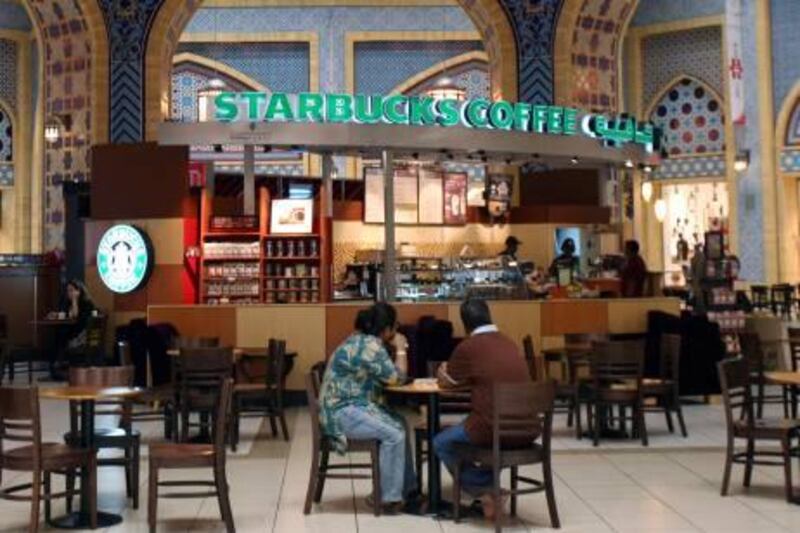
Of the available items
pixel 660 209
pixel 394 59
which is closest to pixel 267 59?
pixel 394 59

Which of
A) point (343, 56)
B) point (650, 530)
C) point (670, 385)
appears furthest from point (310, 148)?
point (343, 56)

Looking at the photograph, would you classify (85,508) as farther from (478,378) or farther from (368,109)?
(368,109)

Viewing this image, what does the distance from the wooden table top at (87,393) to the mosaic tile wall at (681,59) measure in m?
18.4

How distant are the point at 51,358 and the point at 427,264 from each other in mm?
5729

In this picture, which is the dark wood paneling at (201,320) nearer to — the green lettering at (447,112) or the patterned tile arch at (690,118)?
the green lettering at (447,112)

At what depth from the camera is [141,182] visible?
13.8m

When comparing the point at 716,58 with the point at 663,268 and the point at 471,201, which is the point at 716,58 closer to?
the point at 663,268

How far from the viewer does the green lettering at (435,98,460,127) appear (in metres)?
12.4

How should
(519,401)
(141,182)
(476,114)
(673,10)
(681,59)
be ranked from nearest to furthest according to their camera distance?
(519,401) → (476,114) → (141,182) → (673,10) → (681,59)

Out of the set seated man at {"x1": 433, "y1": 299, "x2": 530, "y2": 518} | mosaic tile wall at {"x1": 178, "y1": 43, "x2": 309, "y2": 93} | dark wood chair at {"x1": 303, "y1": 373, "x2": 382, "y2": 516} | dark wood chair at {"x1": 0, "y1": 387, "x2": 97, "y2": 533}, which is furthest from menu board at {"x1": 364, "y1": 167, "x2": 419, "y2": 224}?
mosaic tile wall at {"x1": 178, "y1": 43, "x2": 309, "y2": 93}

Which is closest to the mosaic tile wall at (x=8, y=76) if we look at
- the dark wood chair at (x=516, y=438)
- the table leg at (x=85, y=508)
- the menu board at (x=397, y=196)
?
the menu board at (x=397, y=196)

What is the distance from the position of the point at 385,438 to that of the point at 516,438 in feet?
2.90

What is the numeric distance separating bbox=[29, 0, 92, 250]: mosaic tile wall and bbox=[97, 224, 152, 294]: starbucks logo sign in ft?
9.37

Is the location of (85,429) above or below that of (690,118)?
below
